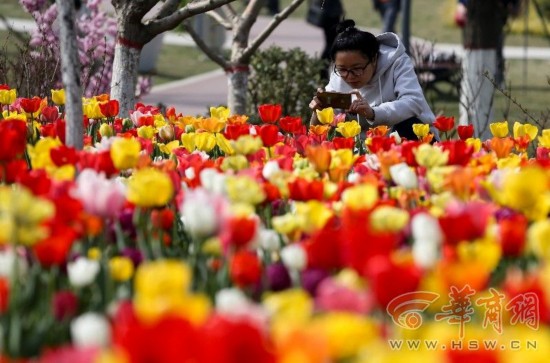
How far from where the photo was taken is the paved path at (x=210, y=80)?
1375cm

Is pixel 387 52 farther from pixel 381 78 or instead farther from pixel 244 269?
pixel 244 269

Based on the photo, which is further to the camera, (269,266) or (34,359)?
(269,266)

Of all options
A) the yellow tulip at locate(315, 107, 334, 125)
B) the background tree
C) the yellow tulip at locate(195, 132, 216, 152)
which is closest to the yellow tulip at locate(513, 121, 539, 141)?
the yellow tulip at locate(315, 107, 334, 125)

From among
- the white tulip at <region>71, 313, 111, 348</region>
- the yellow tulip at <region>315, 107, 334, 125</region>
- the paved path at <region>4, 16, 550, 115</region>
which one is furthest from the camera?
the paved path at <region>4, 16, 550, 115</region>

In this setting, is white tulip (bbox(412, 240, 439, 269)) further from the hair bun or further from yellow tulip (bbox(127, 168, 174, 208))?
the hair bun

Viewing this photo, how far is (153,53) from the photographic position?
16938mm

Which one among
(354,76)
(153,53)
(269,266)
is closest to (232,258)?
(269,266)

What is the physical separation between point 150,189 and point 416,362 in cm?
110

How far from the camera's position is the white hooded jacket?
6023mm

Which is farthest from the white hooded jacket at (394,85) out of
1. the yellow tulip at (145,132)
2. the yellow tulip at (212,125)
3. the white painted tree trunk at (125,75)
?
the yellow tulip at (145,132)

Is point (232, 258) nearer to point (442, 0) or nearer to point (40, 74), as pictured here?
point (40, 74)

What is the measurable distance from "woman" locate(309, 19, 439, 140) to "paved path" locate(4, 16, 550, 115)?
3351 mm

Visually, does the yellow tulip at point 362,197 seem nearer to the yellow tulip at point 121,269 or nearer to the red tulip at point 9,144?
the yellow tulip at point 121,269

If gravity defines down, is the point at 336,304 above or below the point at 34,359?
above
